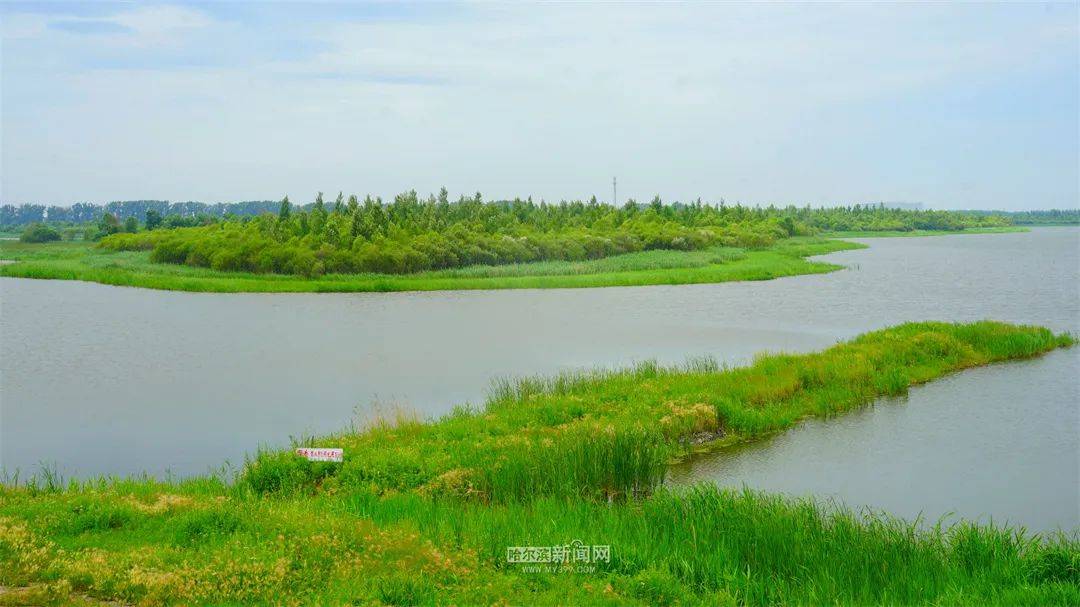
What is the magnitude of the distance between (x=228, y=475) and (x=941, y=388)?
15.8 m

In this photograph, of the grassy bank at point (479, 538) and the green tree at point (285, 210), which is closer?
the grassy bank at point (479, 538)

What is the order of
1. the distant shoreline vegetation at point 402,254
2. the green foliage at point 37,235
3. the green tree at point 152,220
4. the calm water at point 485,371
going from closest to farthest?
1. the calm water at point 485,371
2. the distant shoreline vegetation at point 402,254
3. the green tree at point 152,220
4. the green foliage at point 37,235

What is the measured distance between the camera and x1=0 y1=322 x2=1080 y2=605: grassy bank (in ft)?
23.4

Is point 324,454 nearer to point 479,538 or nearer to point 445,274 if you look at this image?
point 479,538

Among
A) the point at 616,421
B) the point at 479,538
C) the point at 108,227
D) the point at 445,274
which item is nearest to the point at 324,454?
the point at 479,538

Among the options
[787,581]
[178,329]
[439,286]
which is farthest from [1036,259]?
[787,581]

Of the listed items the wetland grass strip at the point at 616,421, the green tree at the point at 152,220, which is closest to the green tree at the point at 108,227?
the green tree at the point at 152,220

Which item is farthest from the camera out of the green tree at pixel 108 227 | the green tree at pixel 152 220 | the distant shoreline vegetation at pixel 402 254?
the green tree at pixel 108 227

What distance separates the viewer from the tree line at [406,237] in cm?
4975

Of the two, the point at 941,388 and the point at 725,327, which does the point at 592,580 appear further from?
the point at 725,327

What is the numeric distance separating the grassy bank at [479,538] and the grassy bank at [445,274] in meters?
32.5

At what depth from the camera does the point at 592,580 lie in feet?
24.3

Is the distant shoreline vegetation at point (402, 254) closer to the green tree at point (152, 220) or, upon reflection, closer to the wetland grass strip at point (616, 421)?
the green tree at point (152, 220)

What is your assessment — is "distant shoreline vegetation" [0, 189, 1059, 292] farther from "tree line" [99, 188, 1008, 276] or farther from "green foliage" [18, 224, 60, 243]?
"green foliage" [18, 224, 60, 243]
